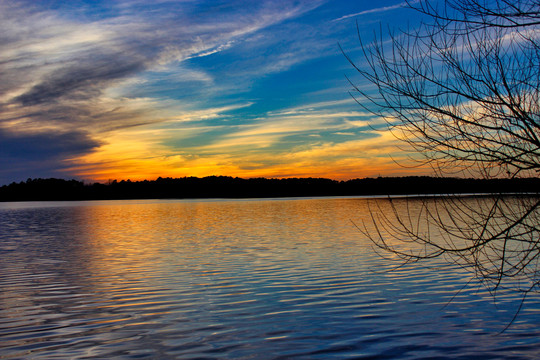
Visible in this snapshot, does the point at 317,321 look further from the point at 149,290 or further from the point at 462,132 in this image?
the point at 149,290

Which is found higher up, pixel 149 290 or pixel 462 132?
pixel 462 132

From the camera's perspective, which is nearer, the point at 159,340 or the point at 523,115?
the point at 523,115

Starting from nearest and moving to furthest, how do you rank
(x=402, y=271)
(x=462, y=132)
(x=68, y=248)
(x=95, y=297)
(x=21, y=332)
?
(x=462, y=132) < (x=21, y=332) < (x=95, y=297) < (x=402, y=271) < (x=68, y=248)

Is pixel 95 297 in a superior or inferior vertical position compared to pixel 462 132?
inferior

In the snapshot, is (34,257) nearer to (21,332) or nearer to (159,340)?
(21,332)

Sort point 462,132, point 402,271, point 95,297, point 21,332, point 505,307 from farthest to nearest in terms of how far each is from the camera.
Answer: point 402,271, point 95,297, point 505,307, point 21,332, point 462,132

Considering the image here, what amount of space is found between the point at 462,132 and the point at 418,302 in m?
4.54

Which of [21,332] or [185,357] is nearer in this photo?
[185,357]

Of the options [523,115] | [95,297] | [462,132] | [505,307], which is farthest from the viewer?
[95,297]

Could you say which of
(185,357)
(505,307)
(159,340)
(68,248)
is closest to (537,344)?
(505,307)

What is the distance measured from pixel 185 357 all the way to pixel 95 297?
4.98 metres

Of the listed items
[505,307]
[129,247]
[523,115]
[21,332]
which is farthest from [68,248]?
[523,115]

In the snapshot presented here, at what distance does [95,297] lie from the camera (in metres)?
10.2

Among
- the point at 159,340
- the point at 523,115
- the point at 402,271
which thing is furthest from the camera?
the point at 402,271
